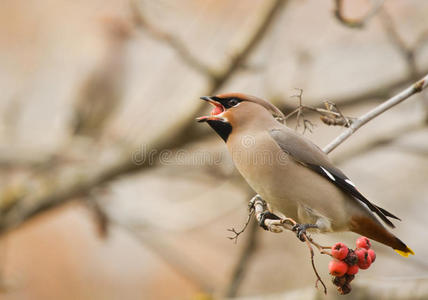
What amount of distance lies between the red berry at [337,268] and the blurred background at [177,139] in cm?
108

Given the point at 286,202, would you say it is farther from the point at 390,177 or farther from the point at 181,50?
the point at 390,177

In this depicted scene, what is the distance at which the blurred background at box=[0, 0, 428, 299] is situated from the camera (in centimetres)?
368

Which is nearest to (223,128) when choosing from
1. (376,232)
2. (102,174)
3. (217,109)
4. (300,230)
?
(217,109)

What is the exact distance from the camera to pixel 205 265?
248 inches

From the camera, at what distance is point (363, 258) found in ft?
5.57

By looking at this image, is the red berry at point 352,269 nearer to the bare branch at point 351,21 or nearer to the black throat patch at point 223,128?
the black throat patch at point 223,128

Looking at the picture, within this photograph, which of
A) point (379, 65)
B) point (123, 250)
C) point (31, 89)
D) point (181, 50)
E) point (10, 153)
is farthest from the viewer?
point (123, 250)

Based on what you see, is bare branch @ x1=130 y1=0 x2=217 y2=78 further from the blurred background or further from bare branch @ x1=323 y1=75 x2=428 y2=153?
bare branch @ x1=323 y1=75 x2=428 y2=153

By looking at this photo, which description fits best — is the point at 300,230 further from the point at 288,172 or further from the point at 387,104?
the point at 387,104

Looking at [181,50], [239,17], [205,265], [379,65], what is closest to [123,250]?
[205,265]

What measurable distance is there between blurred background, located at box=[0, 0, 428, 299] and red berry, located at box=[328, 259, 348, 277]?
1.08m

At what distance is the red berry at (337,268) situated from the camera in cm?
163

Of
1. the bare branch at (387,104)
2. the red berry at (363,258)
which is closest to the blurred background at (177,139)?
the bare branch at (387,104)

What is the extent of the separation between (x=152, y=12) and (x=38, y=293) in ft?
11.0
